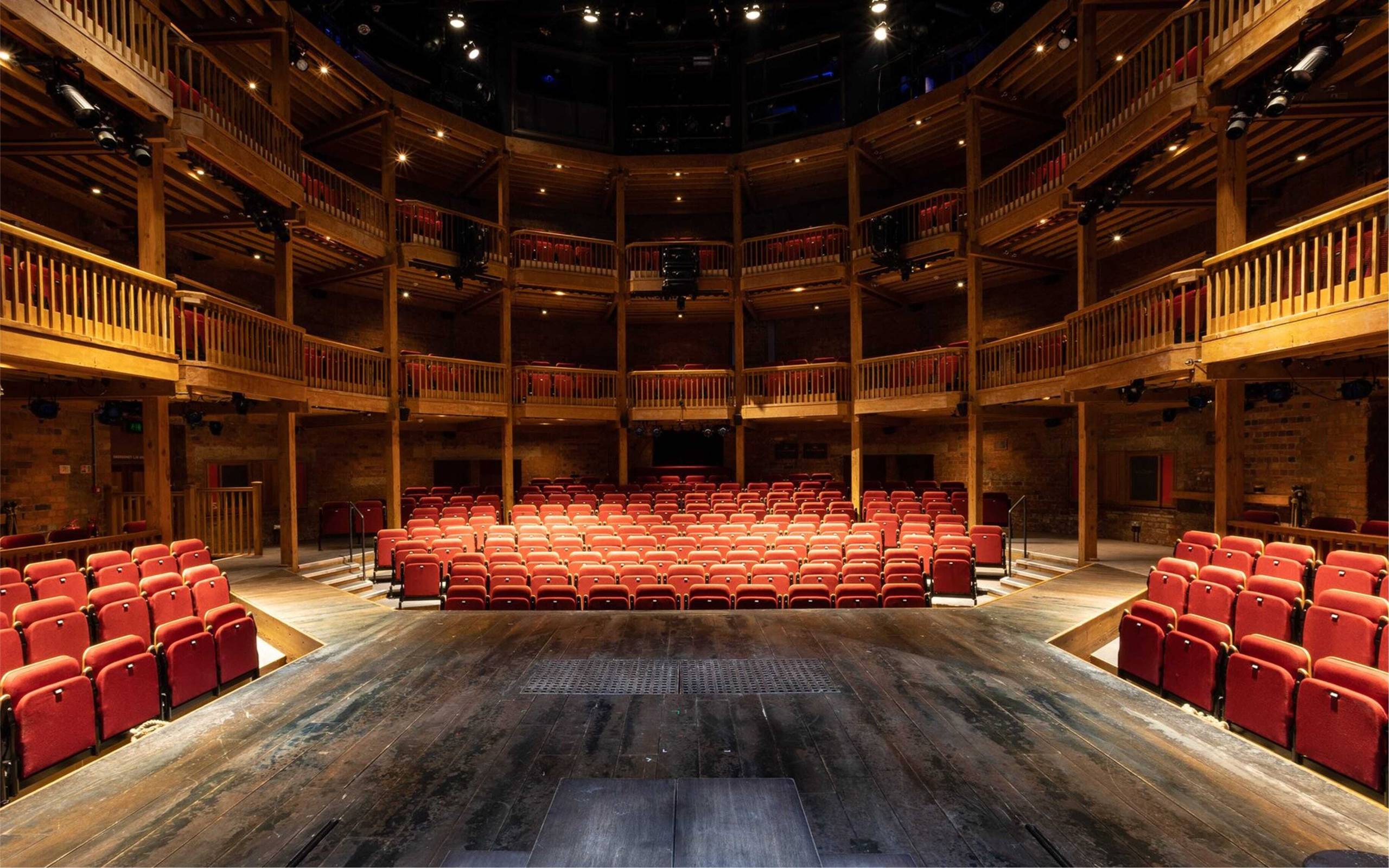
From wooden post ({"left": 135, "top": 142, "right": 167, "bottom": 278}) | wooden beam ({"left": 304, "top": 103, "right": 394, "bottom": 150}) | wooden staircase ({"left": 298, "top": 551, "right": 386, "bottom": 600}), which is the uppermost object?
wooden beam ({"left": 304, "top": 103, "right": 394, "bottom": 150})

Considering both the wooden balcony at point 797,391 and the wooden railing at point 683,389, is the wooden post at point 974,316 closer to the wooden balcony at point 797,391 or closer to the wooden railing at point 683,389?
the wooden balcony at point 797,391

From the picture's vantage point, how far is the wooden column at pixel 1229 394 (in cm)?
809

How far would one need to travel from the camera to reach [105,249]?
1123 centimetres

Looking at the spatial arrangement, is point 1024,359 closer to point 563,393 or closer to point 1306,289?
point 1306,289

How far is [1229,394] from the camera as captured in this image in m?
8.58

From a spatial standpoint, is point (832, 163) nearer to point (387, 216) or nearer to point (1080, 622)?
point (387, 216)

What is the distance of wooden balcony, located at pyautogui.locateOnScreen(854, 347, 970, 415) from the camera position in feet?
44.1

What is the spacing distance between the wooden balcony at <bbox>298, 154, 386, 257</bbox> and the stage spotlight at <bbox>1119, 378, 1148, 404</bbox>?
45.3 ft

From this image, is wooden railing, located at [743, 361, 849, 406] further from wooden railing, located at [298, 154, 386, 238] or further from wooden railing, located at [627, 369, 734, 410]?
wooden railing, located at [298, 154, 386, 238]

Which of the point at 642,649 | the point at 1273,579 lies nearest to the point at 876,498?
the point at 1273,579

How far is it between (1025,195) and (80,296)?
14.9 metres

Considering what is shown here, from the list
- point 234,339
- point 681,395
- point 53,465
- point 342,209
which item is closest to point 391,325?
point 342,209

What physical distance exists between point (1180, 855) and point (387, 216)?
15.6 meters

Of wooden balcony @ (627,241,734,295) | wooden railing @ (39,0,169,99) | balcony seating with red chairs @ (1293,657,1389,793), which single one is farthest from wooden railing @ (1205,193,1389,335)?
wooden railing @ (39,0,169,99)
